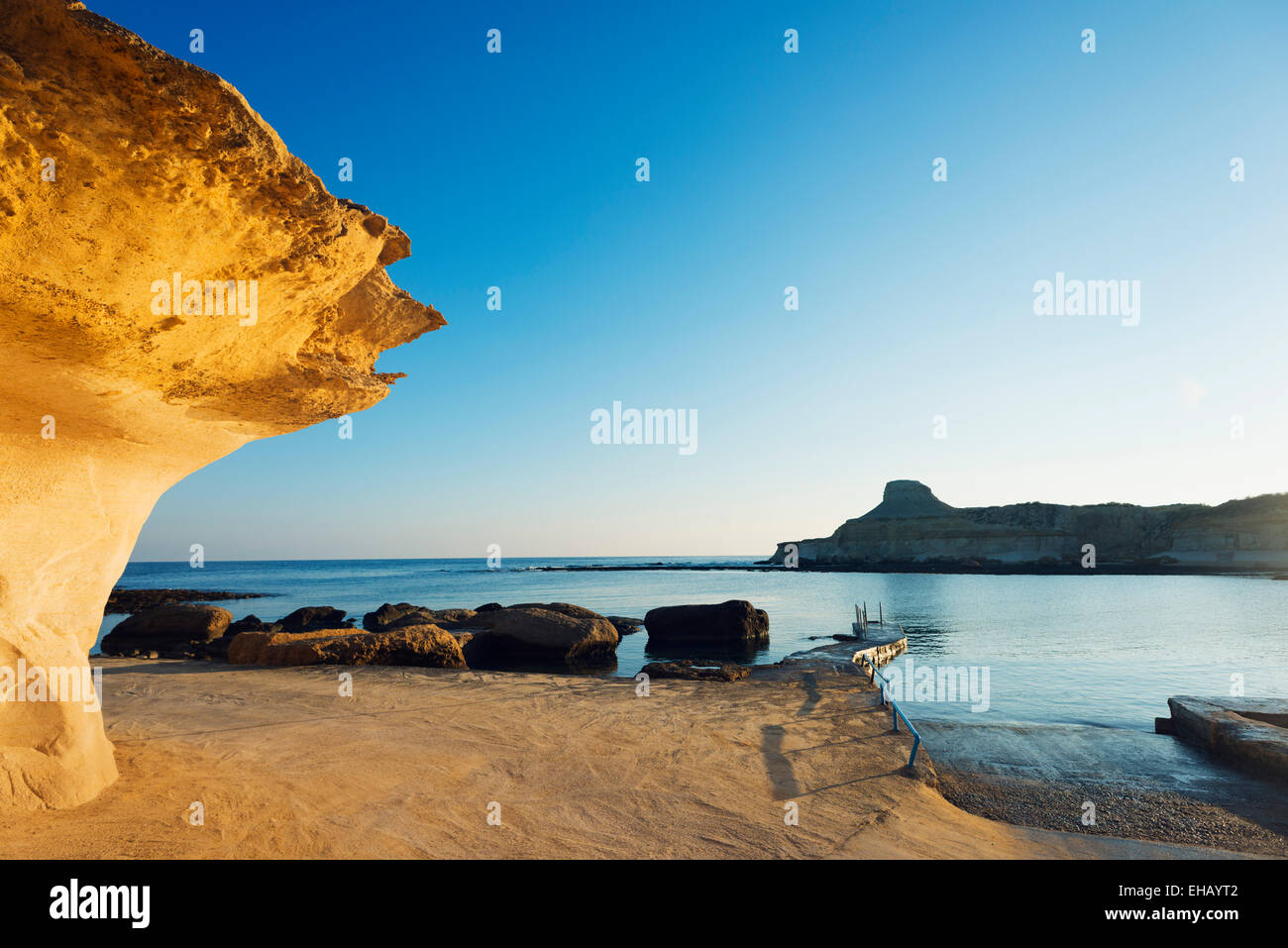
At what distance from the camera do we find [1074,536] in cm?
8662

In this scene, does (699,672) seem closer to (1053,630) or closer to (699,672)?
(699,672)

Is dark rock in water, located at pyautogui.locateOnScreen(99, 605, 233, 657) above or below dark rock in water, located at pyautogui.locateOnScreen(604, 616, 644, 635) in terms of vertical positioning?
above

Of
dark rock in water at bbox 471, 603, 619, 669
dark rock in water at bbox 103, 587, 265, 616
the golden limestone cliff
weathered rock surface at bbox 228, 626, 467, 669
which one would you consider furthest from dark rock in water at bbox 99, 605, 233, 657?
the golden limestone cliff

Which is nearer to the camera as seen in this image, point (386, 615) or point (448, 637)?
point (448, 637)

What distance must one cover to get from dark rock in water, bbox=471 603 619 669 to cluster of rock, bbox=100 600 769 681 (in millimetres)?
33

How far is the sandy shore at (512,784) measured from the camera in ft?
17.1

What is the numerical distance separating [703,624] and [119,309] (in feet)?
75.8

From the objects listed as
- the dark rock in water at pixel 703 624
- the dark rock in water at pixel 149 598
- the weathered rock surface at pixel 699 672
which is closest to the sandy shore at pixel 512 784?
the weathered rock surface at pixel 699 672

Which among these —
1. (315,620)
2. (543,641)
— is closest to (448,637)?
(543,641)

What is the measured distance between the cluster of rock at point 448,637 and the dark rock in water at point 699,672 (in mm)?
44

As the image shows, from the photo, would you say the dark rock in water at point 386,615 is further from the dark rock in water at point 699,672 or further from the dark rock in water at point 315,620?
the dark rock in water at point 699,672

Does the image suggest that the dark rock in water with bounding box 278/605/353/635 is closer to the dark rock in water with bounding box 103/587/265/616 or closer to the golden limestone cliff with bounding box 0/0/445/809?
the dark rock in water with bounding box 103/587/265/616

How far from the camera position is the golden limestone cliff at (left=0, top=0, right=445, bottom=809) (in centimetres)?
360
